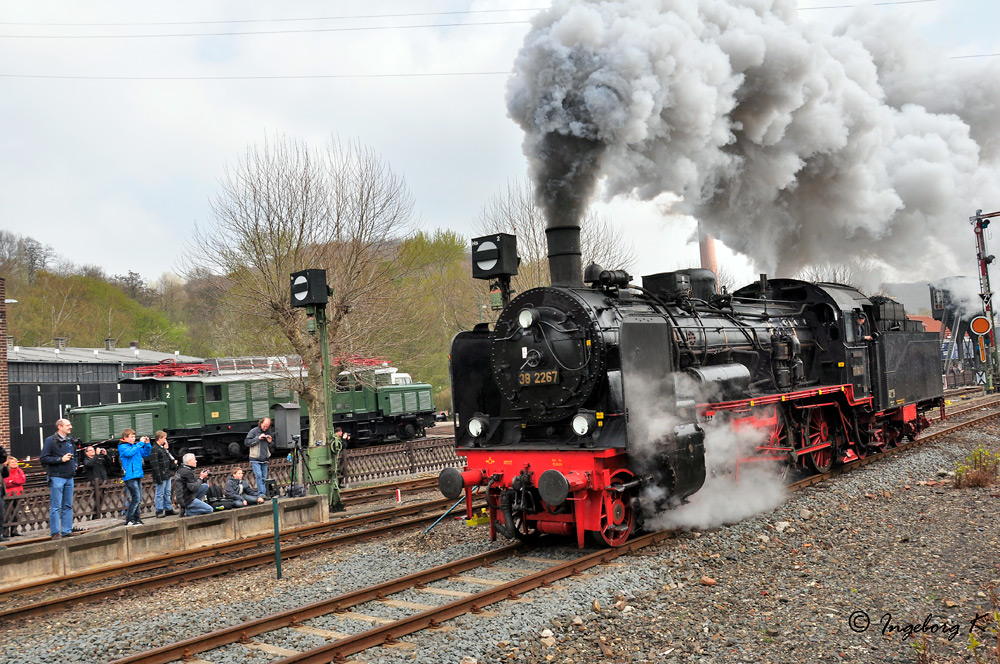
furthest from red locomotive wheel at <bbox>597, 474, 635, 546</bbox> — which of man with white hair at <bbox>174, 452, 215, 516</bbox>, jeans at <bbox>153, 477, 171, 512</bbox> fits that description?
jeans at <bbox>153, 477, 171, 512</bbox>

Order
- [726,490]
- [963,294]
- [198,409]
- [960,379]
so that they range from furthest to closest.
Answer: [963,294] → [960,379] → [198,409] → [726,490]

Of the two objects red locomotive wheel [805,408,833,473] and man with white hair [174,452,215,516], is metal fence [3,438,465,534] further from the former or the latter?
red locomotive wheel [805,408,833,473]

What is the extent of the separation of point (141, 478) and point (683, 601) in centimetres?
853

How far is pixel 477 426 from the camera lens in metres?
8.52

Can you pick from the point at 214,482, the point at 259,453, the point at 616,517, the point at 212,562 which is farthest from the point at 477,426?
the point at 214,482

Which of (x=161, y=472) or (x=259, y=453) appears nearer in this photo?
(x=161, y=472)

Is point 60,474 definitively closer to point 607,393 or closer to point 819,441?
point 607,393

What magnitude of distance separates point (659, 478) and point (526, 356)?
1.91 meters

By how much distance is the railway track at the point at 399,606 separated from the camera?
5.23 meters

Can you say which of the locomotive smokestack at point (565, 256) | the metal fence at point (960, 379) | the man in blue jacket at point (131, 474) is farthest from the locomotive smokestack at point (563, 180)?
the metal fence at point (960, 379)

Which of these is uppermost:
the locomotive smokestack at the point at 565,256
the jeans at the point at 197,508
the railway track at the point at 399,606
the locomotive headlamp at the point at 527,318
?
the locomotive smokestack at the point at 565,256

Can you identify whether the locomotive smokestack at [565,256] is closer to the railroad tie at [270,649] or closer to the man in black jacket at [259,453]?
the railroad tie at [270,649]
